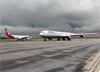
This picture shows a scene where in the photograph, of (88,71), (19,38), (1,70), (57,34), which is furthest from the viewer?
(19,38)

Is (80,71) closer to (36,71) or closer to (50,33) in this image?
(36,71)

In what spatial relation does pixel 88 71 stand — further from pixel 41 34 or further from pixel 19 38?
pixel 19 38

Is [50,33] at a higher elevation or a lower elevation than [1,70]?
higher

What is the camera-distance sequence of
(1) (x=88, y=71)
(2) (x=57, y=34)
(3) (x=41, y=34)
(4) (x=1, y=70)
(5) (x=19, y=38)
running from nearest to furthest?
(1) (x=88, y=71), (4) (x=1, y=70), (3) (x=41, y=34), (2) (x=57, y=34), (5) (x=19, y=38)

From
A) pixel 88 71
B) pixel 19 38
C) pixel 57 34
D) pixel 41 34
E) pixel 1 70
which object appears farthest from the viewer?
pixel 19 38

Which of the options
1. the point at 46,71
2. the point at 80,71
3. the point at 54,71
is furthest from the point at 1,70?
the point at 80,71

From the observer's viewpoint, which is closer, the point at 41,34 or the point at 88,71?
the point at 88,71

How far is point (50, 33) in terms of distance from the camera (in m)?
55.5

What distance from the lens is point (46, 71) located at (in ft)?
18.0

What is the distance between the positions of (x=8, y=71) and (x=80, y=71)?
350 centimetres

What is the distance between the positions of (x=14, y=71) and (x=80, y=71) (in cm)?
321

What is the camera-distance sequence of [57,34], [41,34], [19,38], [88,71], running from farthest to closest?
[19,38]
[57,34]
[41,34]
[88,71]

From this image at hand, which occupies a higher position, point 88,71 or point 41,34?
point 41,34

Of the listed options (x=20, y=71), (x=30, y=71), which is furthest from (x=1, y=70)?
A: (x=30, y=71)
